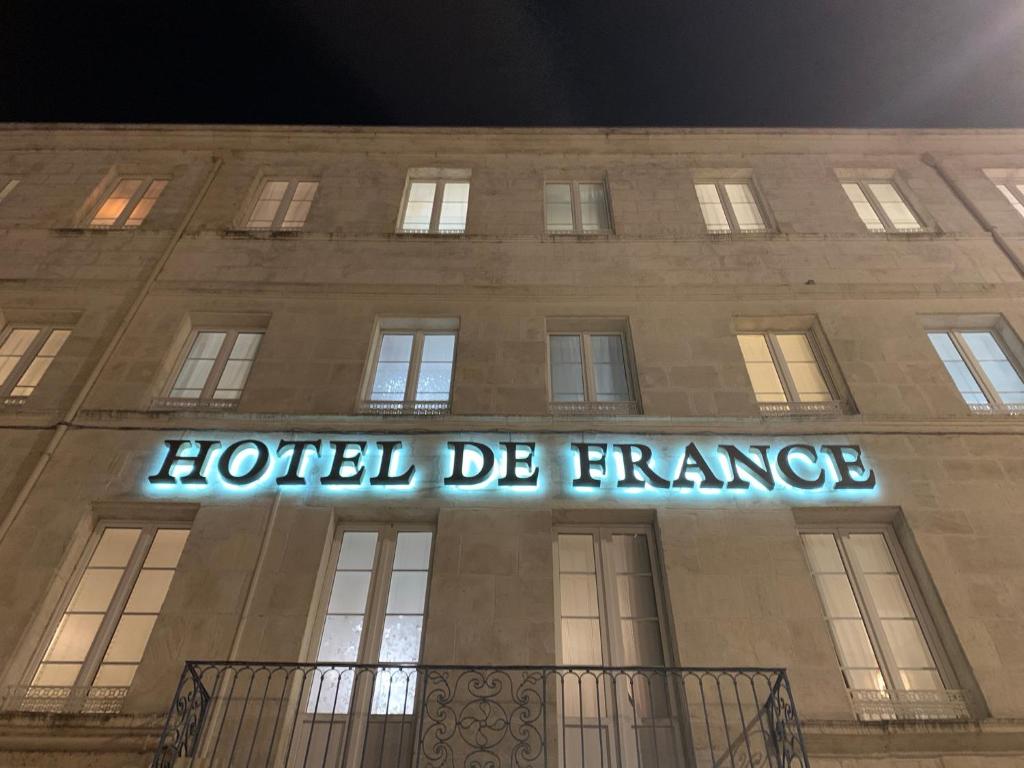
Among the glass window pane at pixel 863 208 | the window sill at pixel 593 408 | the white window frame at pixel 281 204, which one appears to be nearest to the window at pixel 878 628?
the window sill at pixel 593 408

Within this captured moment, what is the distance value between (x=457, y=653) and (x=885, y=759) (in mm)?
3968

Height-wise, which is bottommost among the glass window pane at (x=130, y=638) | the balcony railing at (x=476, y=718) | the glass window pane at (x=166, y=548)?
the balcony railing at (x=476, y=718)

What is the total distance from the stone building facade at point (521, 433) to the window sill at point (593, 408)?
0.13 ft

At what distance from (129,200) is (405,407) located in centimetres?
735

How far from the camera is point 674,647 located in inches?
266

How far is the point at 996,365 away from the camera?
9.51 m

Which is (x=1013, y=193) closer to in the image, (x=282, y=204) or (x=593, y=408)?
(x=593, y=408)

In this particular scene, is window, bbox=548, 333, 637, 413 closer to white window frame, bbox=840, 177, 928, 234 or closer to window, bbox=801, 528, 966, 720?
window, bbox=801, 528, 966, 720

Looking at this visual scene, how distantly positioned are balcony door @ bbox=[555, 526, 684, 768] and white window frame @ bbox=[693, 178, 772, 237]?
19.9 ft

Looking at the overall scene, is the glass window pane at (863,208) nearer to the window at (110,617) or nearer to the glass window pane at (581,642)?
the glass window pane at (581,642)

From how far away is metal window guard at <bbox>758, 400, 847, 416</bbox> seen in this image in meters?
8.92

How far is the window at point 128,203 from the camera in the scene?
11.9 meters

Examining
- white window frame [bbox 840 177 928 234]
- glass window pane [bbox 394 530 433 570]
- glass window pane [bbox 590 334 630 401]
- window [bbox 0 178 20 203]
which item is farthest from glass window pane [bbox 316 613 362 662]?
window [bbox 0 178 20 203]

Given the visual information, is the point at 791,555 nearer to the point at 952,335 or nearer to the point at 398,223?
the point at 952,335
